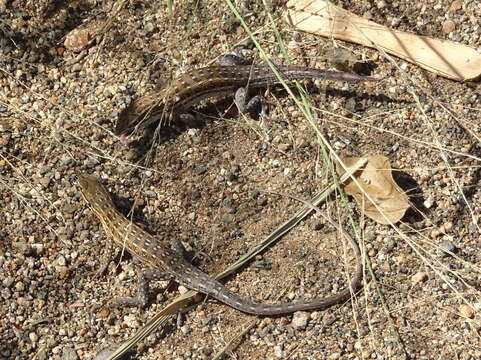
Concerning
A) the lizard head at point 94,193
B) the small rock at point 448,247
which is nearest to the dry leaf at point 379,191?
the small rock at point 448,247

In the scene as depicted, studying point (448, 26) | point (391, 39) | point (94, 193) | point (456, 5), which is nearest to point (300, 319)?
point (94, 193)

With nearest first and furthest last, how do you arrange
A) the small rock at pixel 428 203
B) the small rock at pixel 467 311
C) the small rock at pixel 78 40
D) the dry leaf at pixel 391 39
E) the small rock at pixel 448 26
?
the small rock at pixel 467 311, the small rock at pixel 428 203, the dry leaf at pixel 391 39, the small rock at pixel 448 26, the small rock at pixel 78 40

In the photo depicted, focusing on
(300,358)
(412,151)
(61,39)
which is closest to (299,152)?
(412,151)

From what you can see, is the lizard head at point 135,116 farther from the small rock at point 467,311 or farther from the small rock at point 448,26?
the small rock at point 467,311

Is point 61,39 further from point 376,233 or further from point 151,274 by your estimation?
point 376,233

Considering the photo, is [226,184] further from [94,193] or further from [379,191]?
[379,191]

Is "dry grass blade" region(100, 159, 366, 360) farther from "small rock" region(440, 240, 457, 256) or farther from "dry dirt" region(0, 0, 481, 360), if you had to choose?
"small rock" region(440, 240, 457, 256)

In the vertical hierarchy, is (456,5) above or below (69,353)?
above
